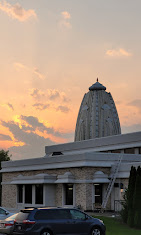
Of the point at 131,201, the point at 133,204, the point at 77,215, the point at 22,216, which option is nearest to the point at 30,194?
the point at 131,201

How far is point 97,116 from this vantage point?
280 ft

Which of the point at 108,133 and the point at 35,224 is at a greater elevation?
the point at 108,133

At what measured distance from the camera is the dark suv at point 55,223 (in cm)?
2388

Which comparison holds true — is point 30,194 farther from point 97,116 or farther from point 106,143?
point 97,116

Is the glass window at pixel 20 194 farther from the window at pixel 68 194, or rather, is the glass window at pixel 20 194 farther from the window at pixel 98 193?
the window at pixel 98 193

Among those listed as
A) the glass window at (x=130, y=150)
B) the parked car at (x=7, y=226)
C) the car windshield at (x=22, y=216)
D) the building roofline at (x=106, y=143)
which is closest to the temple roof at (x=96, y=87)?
the building roofline at (x=106, y=143)

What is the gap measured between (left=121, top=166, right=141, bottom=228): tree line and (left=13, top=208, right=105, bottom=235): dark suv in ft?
26.4

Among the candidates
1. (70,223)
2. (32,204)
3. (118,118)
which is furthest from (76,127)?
(70,223)

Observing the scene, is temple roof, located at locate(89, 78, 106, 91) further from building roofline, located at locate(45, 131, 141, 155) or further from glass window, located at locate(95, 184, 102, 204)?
glass window, located at locate(95, 184, 102, 204)

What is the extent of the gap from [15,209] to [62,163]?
10.2 m

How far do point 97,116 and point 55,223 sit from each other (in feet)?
201

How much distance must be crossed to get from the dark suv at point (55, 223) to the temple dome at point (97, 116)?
57081mm

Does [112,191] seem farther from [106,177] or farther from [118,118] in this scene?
[118,118]

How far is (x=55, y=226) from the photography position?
80.6 feet
